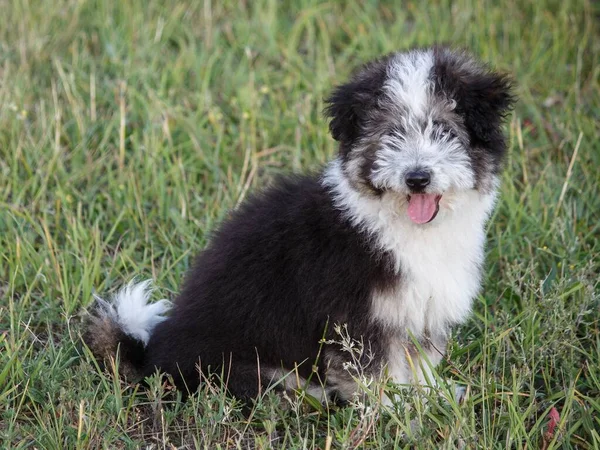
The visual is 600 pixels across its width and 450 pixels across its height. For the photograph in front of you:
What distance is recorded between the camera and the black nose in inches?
140

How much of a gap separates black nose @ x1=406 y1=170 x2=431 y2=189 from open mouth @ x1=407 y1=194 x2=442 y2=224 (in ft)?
0.55

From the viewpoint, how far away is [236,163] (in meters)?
6.20

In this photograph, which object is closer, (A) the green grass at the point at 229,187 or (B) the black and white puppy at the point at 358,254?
(B) the black and white puppy at the point at 358,254

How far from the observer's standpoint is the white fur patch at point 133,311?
171 inches

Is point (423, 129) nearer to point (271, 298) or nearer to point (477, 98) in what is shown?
point (477, 98)

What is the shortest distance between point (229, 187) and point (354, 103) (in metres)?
2.13

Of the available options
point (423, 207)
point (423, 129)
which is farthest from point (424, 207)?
point (423, 129)

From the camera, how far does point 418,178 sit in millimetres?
3564

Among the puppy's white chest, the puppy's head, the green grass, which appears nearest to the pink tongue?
the puppy's head

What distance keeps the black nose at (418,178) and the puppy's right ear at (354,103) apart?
0.40m

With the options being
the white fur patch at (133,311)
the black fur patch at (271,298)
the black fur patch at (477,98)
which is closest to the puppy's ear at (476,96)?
the black fur patch at (477,98)

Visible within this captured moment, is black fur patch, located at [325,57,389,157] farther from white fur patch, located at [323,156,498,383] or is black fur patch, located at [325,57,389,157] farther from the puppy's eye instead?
the puppy's eye

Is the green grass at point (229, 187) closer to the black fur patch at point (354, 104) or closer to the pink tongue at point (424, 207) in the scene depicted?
the pink tongue at point (424, 207)

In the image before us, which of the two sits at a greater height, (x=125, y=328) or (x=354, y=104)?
(x=354, y=104)
